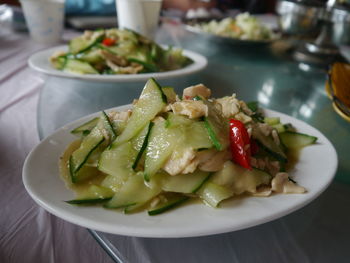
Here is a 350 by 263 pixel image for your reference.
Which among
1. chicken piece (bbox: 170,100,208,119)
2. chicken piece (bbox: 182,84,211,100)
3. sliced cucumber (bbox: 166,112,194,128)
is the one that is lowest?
chicken piece (bbox: 182,84,211,100)

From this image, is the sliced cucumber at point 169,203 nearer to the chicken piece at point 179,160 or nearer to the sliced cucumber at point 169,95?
the chicken piece at point 179,160

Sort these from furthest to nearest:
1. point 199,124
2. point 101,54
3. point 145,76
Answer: point 101,54 → point 145,76 → point 199,124

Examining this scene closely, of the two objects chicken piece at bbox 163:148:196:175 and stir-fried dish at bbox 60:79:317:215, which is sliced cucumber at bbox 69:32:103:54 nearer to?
stir-fried dish at bbox 60:79:317:215

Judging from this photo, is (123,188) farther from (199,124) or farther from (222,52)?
(222,52)

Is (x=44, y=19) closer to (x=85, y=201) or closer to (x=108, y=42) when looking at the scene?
(x=108, y=42)

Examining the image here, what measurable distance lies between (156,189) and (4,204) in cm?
42

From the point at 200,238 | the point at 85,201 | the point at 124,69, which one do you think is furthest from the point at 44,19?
the point at 200,238

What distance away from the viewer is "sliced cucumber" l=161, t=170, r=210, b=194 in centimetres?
76

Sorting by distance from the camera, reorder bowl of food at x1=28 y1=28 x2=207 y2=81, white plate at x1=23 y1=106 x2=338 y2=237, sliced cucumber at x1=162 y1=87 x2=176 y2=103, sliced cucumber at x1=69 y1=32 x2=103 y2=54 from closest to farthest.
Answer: white plate at x1=23 y1=106 x2=338 y2=237 < sliced cucumber at x1=162 y1=87 x2=176 y2=103 < bowl of food at x1=28 y1=28 x2=207 y2=81 < sliced cucumber at x1=69 y1=32 x2=103 y2=54

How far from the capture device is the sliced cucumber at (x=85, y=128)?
955 millimetres

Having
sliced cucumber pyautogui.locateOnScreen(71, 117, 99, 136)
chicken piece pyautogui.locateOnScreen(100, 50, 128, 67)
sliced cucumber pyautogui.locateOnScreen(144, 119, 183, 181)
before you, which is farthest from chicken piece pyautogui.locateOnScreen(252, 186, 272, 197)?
chicken piece pyautogui.locateOnScreen(100, 50, 128, 67)

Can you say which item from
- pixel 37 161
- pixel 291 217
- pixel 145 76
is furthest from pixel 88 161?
pixel 145 76

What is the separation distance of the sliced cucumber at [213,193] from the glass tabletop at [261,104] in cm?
10

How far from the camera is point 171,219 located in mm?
674
